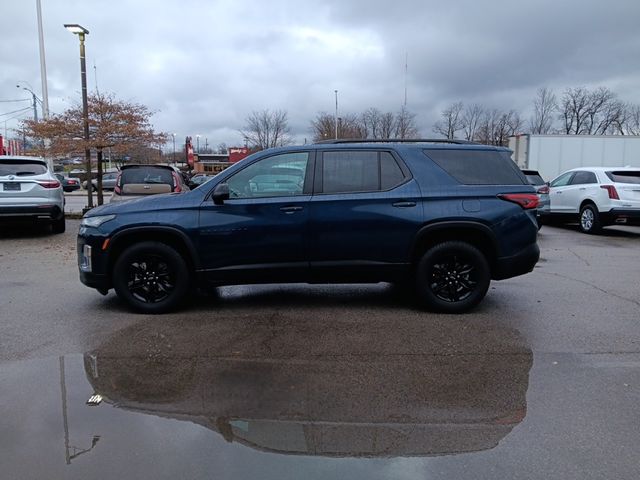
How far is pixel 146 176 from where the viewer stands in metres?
12.1

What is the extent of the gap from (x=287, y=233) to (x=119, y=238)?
1.78 m

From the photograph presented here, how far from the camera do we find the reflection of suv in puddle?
325cm

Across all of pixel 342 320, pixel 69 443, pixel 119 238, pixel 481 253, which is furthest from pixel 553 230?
pixel 69 443

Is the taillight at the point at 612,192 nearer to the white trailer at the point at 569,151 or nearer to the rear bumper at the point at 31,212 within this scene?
the white trailer at the point at 569,151

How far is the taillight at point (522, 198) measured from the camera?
5699 millimetres

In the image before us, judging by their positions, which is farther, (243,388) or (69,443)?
(243,388)

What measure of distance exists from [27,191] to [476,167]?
9.18m

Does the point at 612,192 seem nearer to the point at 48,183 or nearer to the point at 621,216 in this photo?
the point at 621,216

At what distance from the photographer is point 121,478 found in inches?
110

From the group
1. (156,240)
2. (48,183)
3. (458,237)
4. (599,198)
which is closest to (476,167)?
(458,237)

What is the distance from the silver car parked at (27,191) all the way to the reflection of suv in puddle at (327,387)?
708 cm

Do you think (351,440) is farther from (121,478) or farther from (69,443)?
(69,443)

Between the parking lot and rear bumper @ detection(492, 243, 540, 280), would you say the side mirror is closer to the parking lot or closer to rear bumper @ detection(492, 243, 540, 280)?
the parking lot

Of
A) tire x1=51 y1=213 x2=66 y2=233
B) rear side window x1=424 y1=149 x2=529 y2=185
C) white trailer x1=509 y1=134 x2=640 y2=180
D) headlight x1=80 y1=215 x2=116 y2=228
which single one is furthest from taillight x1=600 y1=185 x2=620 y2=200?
tire x1=51 y1=213 x2=66 y2=233
